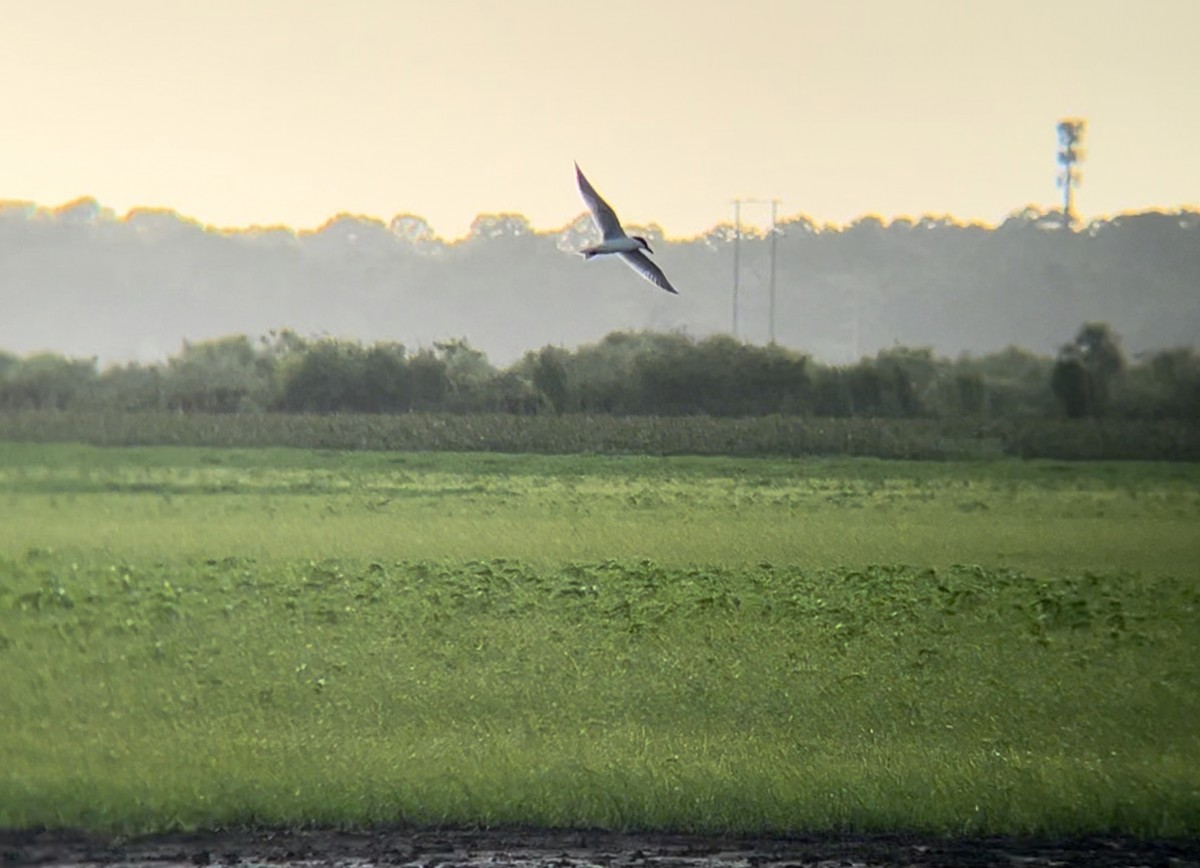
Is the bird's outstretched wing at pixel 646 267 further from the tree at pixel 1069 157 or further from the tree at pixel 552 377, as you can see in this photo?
the tree at pixel 1069 157

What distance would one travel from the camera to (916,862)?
445 cm

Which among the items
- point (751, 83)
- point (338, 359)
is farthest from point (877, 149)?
point (338, 359)

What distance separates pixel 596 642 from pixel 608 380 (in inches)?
48.0

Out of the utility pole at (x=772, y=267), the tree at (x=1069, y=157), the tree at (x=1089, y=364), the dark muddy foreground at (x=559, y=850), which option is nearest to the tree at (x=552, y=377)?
the utility pole at (x=772, y=267)

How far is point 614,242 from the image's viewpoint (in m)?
6.12

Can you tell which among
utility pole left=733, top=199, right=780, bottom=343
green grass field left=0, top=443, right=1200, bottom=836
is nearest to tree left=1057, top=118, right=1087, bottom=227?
green grass field left=0, top=443, right=1200, bottom=836

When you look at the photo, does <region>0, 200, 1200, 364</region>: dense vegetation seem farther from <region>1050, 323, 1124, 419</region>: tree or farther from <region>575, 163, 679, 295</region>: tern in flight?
<region>575, 163, 679, 295</region>: tern in flight

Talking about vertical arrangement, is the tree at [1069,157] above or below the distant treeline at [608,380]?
above

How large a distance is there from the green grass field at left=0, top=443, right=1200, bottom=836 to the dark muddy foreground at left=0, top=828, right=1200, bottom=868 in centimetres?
6

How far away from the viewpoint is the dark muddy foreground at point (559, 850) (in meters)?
4.39

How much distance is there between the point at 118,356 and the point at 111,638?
51.4 inches

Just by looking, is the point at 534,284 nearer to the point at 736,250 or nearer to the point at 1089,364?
the point at 736,250

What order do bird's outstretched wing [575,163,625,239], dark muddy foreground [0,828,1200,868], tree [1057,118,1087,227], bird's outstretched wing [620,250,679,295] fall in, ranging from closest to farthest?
dark muddy foreground [0,828,1200,868] → bird's outstretched wing [575,163,625,239] → bird's outstretched wing [620,250,679,295] → tree [1057,118,1087,227]

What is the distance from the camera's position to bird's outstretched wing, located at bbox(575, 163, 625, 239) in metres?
6.07
